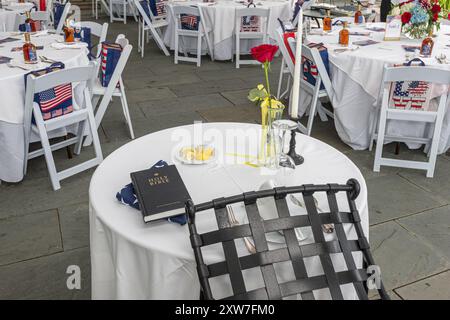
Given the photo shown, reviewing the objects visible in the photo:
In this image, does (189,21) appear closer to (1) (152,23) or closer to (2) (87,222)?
(1) (152,23)

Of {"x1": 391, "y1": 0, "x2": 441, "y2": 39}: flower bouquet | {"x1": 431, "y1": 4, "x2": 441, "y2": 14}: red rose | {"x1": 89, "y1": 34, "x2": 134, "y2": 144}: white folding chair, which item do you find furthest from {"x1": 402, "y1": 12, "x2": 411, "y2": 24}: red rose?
{"x1": 89, "y1": 34, "x2": 134, "y2": 144}: white folding chair

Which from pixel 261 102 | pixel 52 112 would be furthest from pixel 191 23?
pixel 261 102

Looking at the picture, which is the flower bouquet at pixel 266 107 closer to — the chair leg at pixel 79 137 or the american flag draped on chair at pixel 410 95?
the american flag draped on chair at pixel 410 95

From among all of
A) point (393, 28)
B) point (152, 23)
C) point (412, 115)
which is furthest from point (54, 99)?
point (152, 23)

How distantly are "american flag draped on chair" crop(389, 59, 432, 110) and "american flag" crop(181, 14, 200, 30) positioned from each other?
3075 mm

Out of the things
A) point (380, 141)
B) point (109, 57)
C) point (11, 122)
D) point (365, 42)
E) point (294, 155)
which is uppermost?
point (365, 42)

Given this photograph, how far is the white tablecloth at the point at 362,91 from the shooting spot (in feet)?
10.2

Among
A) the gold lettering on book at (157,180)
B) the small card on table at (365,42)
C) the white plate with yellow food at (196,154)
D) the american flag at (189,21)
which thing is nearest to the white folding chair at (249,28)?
the american flag at (189,21)

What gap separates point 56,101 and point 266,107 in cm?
172

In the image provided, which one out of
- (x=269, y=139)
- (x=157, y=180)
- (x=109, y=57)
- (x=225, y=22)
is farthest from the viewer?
(x=225, y=22)

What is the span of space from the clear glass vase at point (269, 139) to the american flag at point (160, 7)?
16.4 feet

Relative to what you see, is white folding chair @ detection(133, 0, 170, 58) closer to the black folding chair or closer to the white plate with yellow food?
the white plate with yellow food

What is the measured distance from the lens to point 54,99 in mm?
2703
